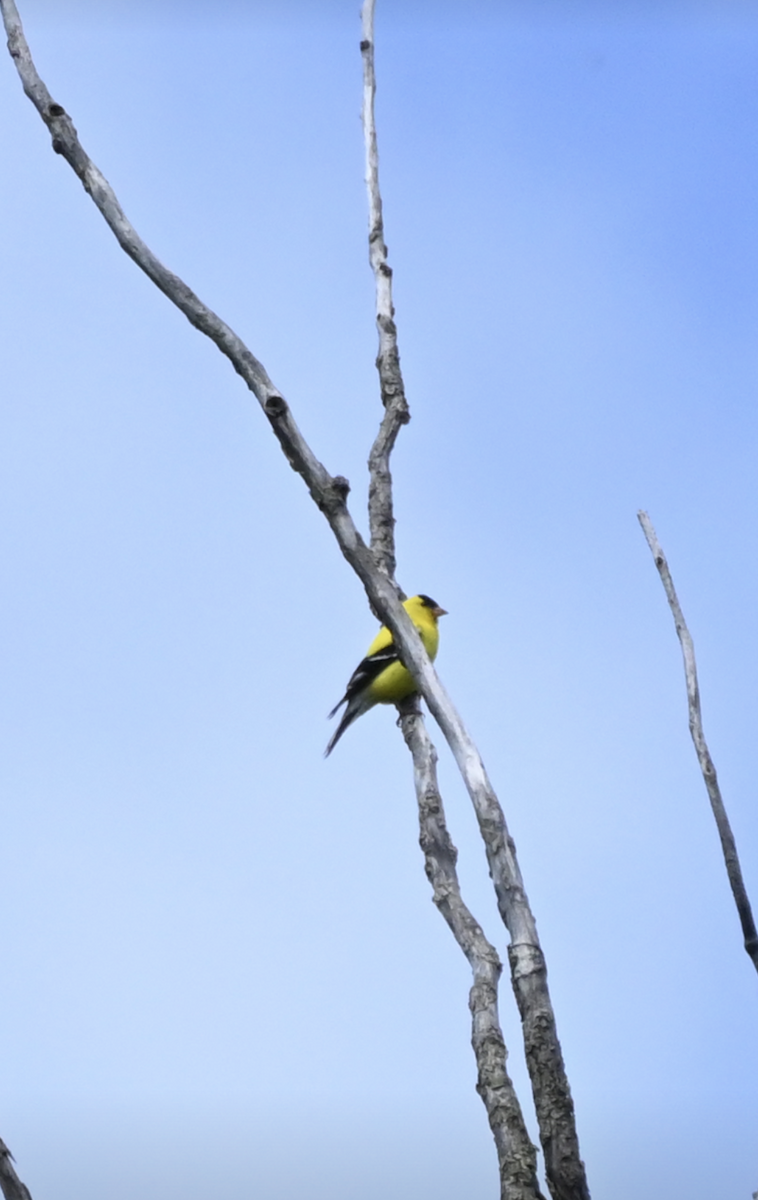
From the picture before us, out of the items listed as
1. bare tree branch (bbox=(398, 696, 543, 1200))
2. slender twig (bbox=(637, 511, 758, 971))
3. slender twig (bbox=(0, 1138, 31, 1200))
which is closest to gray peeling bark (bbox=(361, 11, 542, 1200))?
bare tree branch (bbox=(398, 696, 543, 1200))

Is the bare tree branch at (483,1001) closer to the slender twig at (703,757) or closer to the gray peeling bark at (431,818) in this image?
the gray peeling bark at (431,818)

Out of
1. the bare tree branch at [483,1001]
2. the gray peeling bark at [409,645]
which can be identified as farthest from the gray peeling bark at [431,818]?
the gray peeling bark at [409,645]

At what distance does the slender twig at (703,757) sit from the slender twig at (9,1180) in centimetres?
199

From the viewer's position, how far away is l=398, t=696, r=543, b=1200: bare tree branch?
2.94 metres

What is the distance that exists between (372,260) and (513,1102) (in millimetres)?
3478

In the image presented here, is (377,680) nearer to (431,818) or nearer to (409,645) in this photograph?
(431,818)

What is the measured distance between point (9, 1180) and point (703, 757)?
220cm

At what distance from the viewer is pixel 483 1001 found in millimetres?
3246

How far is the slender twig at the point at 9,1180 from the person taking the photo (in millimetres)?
2750

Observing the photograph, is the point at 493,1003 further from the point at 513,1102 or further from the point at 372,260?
the point at 372,260

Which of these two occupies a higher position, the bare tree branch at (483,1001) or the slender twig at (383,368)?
the slender twig at (383,368)

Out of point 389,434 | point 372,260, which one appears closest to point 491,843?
point 389,434

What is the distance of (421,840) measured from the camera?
12.6ft

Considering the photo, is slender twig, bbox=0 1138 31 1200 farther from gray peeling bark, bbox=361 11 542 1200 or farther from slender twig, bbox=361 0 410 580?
slender twig, bbox=361 0 410 580
